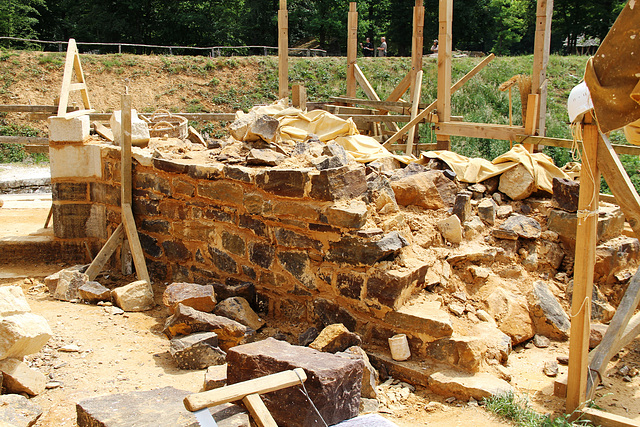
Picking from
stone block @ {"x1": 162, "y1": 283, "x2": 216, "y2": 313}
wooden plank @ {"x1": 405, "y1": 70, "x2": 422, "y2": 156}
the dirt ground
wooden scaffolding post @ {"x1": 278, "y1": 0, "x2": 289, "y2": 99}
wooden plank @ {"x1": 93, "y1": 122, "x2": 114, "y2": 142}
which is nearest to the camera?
the dirt ground

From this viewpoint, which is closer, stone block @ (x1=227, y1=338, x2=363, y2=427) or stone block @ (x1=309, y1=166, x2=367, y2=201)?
stone block @ (x1=227, y1=338, x2=363, y2=427)

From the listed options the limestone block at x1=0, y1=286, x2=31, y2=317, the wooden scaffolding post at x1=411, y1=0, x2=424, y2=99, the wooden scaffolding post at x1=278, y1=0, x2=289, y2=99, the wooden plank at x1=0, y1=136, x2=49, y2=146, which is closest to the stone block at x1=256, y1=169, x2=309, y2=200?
the limestone block at x1=0, y1=286, x2=31, y2=317

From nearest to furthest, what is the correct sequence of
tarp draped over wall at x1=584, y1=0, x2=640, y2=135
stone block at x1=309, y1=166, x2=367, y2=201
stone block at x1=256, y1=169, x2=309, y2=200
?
tarp draped over wall at x1=584, y1=0, x2=640, y2=135 → stone block at x1=309, y1=166, x2=367, y2=201 → stone block at x1=256, y1=169, x2=309, y2=200

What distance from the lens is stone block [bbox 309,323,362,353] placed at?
14.4 feet

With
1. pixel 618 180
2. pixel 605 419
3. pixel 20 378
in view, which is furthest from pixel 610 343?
pixel 20 378

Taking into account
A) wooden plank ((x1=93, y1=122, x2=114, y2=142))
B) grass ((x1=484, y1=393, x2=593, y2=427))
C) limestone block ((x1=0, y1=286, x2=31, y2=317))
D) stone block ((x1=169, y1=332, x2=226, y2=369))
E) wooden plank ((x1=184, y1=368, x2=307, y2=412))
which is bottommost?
grass ((x1=484, y1=393, x2=593, y2=427))

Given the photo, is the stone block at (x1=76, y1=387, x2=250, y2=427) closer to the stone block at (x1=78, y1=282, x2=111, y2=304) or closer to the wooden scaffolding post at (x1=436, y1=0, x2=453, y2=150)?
the stone block at (x1=78, y1=282, x2=111, y2=304)

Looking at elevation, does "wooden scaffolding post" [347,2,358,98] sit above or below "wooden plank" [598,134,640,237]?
above

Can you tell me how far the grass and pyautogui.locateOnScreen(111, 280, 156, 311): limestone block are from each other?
3.46 m

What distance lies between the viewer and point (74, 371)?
428cm

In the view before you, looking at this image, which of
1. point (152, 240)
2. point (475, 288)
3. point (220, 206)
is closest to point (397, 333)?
point (475, 288)

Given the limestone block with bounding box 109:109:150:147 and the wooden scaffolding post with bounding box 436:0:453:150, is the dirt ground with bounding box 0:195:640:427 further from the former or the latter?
the wooden scaffolding post with bounding box 436:0:453:150

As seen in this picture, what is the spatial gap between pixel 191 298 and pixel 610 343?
11.3 feet

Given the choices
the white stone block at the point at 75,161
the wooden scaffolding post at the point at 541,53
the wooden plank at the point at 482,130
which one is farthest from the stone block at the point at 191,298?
the wooden scaffolding post at the point at 541,53
